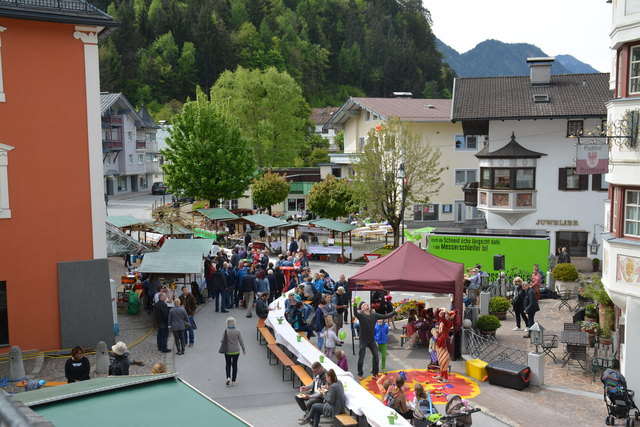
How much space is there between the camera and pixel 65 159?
1784cm

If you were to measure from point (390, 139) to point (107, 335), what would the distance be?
2369 centimetres

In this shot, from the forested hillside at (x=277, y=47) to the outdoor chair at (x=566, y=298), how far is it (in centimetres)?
8064

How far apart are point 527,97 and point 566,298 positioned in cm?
1391

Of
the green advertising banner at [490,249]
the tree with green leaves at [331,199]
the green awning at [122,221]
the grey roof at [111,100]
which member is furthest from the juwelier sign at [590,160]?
the grey roof at [111,100]

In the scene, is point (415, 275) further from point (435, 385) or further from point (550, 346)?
point (550, 346)

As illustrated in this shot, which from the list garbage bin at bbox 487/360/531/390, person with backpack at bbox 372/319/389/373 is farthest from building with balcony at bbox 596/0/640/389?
person with backpack at bbox 372/319/389/373

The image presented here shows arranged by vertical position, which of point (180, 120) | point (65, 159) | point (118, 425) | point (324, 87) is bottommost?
point (118, 425)

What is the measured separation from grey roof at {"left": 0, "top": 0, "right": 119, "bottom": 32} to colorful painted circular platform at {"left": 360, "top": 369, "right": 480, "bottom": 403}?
11.1m

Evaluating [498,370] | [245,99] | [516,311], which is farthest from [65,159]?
[245,99]

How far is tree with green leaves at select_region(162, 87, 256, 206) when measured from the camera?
46.7 meters

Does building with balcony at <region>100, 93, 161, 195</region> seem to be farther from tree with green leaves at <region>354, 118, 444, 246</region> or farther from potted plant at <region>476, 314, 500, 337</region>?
potted plant at <region>476, 314, 500, 337</region>

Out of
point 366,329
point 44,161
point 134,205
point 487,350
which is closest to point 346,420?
point 366,329

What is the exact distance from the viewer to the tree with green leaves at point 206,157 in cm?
4669

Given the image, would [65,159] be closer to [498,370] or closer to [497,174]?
[498,370]
